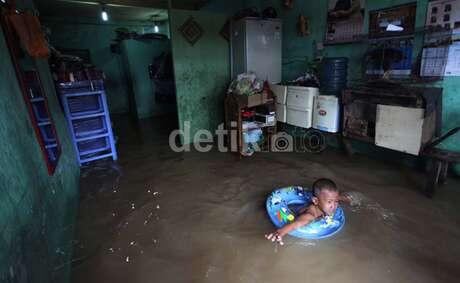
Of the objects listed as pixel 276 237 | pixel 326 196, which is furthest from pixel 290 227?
pixel 326 196

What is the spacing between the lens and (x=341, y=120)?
10.9 feet

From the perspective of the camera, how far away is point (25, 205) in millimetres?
1266

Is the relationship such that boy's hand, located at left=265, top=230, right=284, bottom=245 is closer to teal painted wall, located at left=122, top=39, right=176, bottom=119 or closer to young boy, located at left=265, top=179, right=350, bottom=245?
young boy, located at left=265, top=179, right=350, bottom=245

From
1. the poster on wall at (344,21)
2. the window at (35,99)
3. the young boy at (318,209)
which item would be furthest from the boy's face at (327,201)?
the poster on wall at (344,21)

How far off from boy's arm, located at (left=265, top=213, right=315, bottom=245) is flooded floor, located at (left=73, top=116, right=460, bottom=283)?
0.05 metres

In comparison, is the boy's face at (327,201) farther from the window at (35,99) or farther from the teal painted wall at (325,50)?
the window at (35,99)

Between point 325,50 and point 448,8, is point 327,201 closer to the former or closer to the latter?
point 448,8

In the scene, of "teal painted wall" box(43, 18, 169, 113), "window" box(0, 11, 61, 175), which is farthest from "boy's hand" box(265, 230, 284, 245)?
"teal painted wall" box(43, 18, 169, 113)

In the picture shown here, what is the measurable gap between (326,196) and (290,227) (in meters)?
0.36

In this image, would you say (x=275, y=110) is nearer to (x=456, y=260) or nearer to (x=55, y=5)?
(x=456, y=260)

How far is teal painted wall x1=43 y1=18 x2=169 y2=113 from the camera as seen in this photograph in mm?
6328

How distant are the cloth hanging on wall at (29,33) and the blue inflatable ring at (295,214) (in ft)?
7.53

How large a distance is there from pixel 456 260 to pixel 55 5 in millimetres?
6721

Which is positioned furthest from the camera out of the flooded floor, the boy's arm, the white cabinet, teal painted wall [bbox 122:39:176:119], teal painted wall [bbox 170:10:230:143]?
→ teal painted wall [bbox 122:39:176:119]
